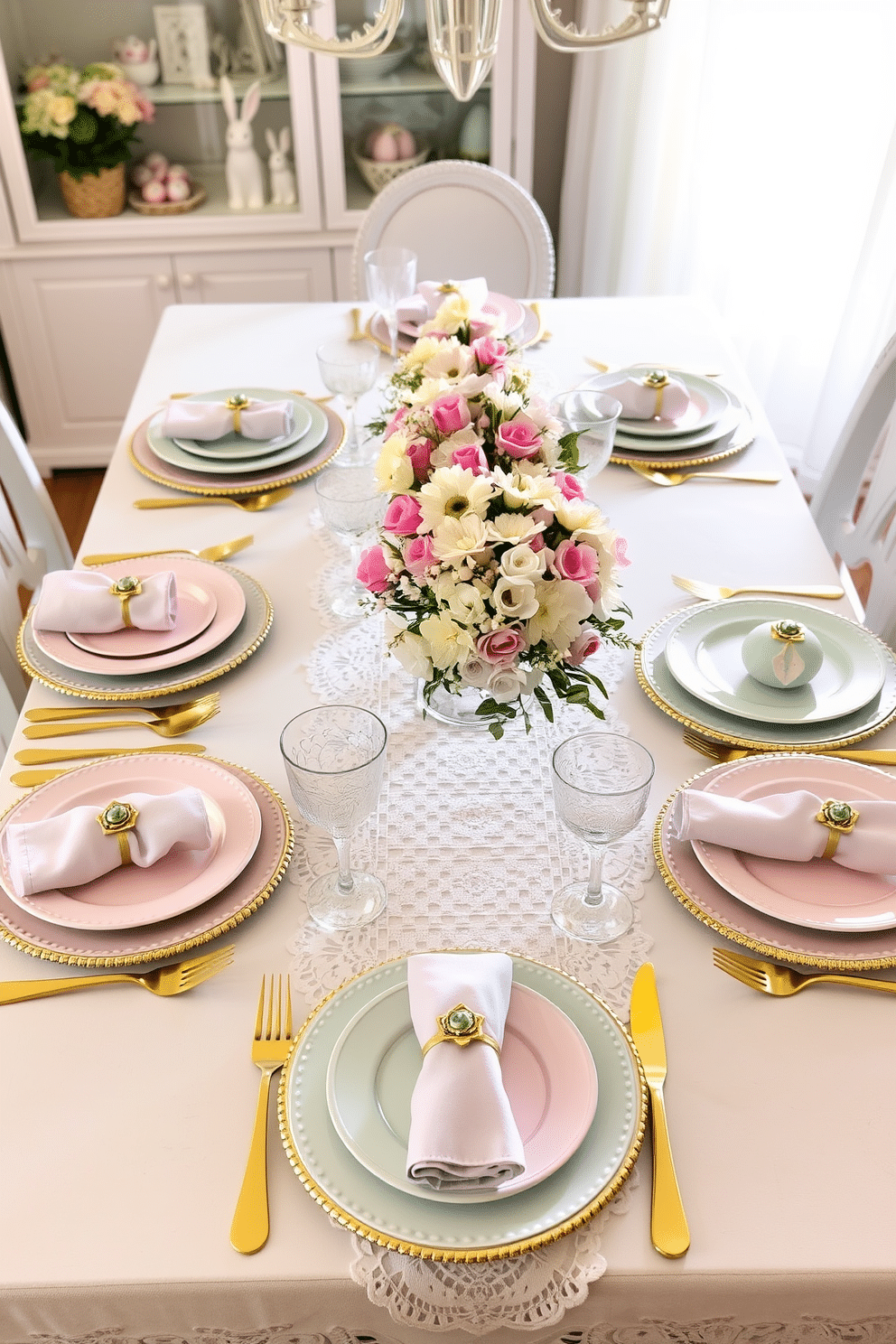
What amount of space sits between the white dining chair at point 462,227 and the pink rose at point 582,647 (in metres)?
1.41

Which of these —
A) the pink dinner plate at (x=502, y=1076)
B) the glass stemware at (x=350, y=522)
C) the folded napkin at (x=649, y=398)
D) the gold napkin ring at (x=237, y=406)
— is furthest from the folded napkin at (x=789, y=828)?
the gold napkin ring at (x=237, y=406)

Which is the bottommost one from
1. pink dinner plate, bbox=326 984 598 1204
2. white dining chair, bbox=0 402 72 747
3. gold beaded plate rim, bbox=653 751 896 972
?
white dining chair, bbox=0 402 72 747

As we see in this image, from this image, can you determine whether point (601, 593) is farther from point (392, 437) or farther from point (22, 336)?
point (22, 336)

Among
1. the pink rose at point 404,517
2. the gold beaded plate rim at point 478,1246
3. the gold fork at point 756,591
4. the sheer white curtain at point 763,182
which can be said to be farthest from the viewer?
the sheer white curtain at point 763,182

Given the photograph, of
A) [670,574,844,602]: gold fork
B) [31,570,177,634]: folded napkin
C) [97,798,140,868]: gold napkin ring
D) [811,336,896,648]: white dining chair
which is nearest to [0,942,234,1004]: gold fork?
[97,798,140,868]: gold napkin ring

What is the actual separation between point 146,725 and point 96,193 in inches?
85.7

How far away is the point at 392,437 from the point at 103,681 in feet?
1.34

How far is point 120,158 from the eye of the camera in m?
2.84

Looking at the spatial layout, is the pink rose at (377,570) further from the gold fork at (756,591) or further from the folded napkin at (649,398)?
the folded napkin at (649,398)

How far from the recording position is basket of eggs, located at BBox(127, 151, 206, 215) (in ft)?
9.60

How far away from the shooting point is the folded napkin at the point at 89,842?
96 cm

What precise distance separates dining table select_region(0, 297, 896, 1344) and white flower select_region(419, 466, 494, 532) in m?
0.27

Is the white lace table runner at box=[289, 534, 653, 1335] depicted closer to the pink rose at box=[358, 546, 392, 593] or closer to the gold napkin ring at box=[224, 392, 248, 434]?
the pink rose at box=[358, 546, 392, 593]

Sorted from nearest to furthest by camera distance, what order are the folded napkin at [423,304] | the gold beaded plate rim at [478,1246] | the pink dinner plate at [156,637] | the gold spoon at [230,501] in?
the gold beaded plate rim at [478,1246] → the pink dinner plate at [156,637] → the gold spoon at [230,501] → the folded napkin at [423,304]
